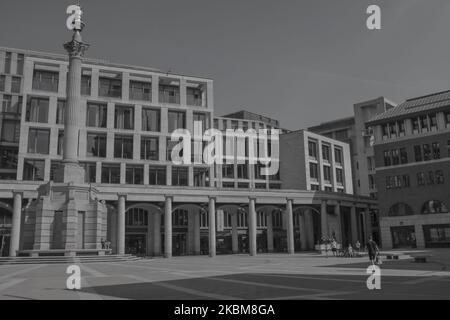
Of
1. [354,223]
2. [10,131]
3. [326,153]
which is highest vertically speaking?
[10,131]

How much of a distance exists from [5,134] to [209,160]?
3395cm

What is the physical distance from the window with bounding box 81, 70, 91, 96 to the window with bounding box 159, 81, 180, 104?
33.9ft

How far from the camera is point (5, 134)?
70.7 metres

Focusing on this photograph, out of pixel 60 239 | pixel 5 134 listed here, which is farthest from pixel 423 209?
pixel 5 134

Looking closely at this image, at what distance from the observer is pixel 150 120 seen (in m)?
64.1

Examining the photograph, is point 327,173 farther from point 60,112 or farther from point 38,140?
point 38,140

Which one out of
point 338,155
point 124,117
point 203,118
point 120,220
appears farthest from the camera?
point 338,155

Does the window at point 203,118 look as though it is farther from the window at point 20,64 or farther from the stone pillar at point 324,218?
the window at point 20,64

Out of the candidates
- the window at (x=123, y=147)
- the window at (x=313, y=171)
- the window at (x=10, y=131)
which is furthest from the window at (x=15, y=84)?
the window at (x=313, y=171)

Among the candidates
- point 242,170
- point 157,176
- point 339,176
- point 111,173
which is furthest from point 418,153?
point 111,173

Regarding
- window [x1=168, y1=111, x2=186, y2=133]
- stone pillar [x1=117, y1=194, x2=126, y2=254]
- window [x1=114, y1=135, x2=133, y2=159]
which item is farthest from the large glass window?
stone pillar [x1=117, y1=194, x2=126, y2=254]

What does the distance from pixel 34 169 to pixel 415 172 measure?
5126 centimetres

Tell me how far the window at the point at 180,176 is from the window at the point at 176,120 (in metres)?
5.84

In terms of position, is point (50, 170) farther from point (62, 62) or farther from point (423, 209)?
point (423, 209)
